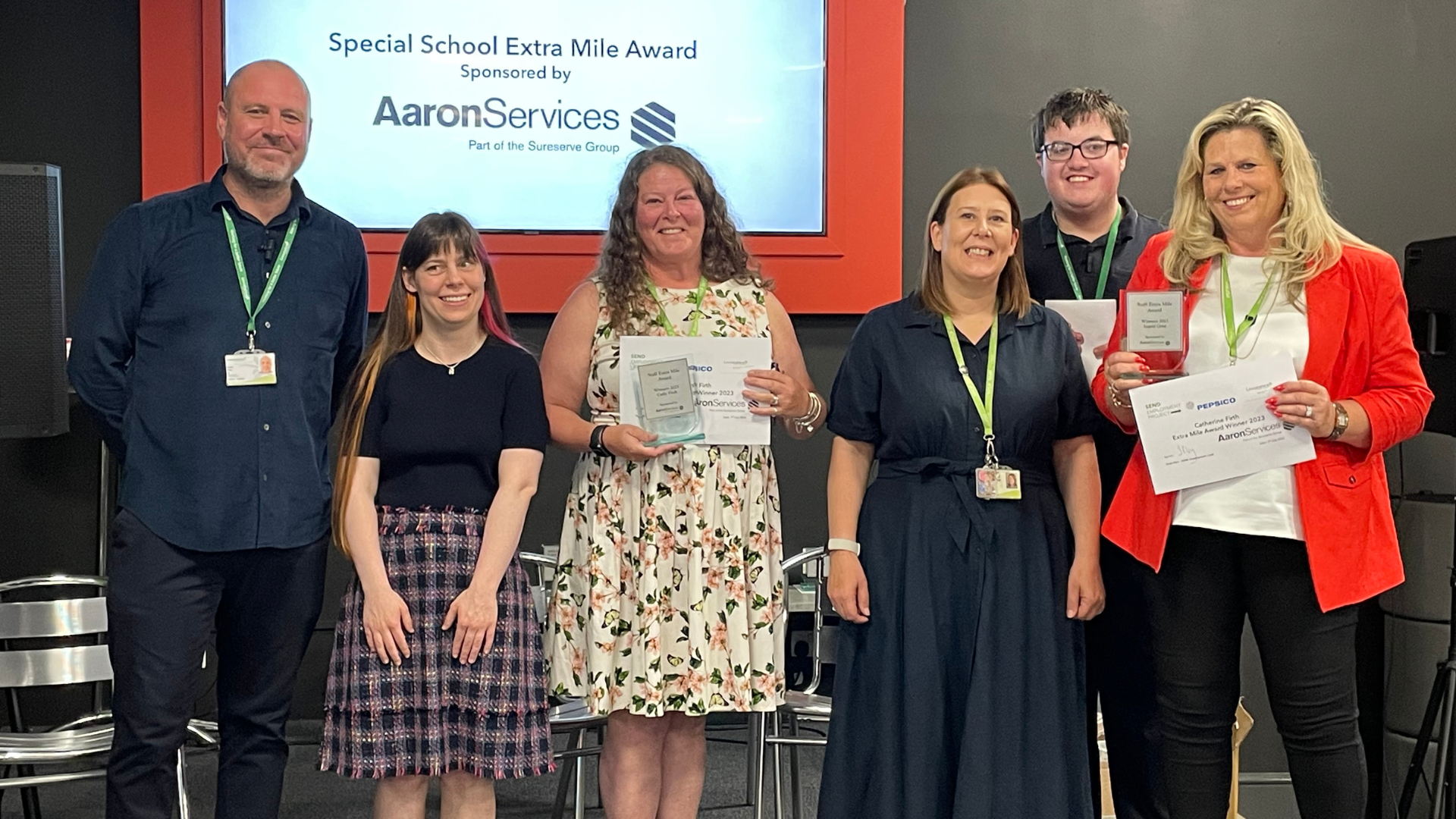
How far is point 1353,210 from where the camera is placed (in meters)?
4.46

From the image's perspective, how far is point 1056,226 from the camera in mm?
3074

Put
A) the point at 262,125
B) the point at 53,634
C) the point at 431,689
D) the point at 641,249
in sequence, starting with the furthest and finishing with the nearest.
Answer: the point at 53,634, the point at 641,249, the point at 262,125, the point at 431,689

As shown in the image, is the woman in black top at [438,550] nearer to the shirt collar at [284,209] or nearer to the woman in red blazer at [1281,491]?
the shirt collar at [284,209]

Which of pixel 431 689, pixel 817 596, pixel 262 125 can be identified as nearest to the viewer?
pixel 431 689

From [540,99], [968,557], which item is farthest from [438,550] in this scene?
[540,99]

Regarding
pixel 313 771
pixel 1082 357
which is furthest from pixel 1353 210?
pixel 313 771

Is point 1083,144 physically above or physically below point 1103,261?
above

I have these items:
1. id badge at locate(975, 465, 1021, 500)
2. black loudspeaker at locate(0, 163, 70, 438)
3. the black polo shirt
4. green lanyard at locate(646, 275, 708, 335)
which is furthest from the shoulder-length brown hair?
black loudspeaker at locate(0, 163, 70, 438)

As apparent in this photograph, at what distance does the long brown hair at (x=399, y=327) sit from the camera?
268cm

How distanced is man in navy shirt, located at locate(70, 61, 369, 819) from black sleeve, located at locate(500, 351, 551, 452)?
1.43 feet

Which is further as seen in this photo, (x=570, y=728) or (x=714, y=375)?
(x=570, y=728)

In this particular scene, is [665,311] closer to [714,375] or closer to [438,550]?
[714,375]

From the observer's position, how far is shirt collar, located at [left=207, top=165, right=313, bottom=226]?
8.96 feet

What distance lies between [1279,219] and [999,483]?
75 cm
